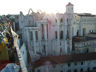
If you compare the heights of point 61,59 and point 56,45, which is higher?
point 56,45

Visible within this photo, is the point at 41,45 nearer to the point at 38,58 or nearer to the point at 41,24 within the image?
the point at 38,58

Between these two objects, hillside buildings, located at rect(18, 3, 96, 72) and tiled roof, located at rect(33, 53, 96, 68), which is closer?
tiled roof, located at rect(33, 53, 96, 68)

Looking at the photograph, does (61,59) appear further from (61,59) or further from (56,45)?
(56,45)

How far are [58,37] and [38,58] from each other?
7.35 m

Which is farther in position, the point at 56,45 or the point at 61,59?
the point at 56,45

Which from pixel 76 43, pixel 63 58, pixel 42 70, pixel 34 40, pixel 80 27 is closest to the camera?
pixel 42 70

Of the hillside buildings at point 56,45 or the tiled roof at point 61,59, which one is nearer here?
the tiled roof at point 61,59

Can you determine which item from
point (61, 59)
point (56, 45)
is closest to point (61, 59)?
point (61, 59)

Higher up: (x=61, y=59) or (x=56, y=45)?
(x=56, y=45)

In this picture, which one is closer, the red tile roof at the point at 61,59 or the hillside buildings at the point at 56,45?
the red tile roof at the point at 61,59

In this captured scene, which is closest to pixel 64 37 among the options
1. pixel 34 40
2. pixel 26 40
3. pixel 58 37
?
pixel 58 37

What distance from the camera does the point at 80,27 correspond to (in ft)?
117

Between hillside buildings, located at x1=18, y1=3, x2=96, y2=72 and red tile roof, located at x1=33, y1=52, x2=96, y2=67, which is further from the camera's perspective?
hillside buildings, located at x1=18, y1=3, x2=96, y2=72

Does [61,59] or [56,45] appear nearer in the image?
[61,59]
